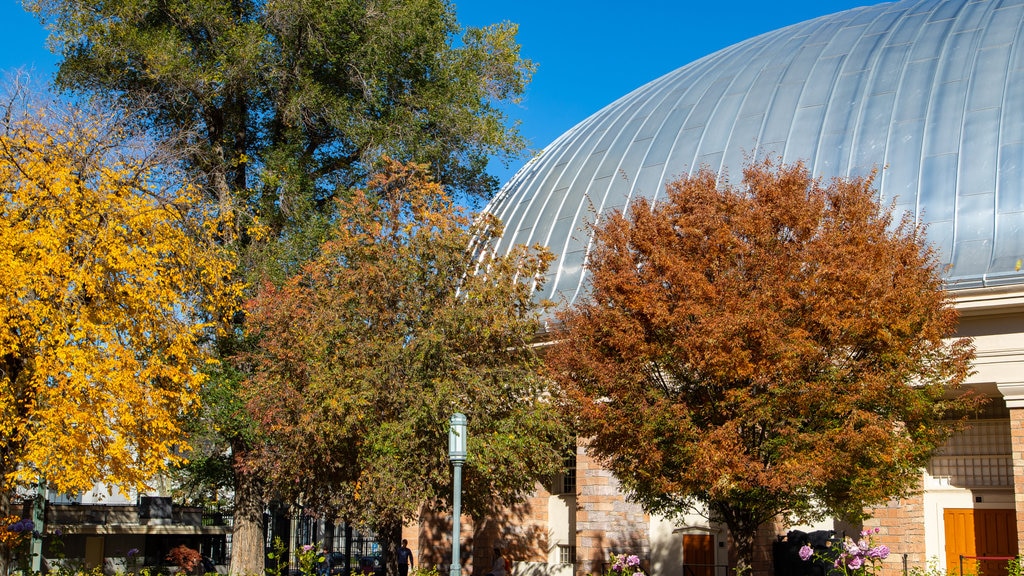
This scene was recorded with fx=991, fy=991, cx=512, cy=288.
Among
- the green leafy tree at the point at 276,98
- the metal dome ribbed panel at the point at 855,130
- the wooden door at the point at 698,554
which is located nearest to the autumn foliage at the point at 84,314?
the green leafy tree at the point at 276,98

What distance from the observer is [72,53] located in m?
25.9

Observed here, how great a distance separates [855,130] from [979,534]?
950cm

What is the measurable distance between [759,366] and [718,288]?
1366mm

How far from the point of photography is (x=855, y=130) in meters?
23.6

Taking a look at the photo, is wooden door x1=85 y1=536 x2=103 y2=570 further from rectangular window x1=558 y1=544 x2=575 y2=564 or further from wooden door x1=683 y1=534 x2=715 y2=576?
wooden door x1=683 y1=534 x2=715 y2=576

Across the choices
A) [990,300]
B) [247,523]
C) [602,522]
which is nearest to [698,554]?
[602,522]

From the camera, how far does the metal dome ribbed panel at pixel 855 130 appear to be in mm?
20891

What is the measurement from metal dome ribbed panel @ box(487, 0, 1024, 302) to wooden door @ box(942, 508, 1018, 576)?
16.9 ft

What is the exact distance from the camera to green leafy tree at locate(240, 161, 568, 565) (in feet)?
54.2

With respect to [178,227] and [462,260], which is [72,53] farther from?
[462,260]

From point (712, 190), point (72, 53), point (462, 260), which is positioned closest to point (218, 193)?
point (72, 53)

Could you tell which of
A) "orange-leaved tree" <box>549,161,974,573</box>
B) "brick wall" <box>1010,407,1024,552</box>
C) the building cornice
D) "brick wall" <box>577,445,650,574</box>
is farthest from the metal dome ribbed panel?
"brick wall" <box>577,445,650,574</box>

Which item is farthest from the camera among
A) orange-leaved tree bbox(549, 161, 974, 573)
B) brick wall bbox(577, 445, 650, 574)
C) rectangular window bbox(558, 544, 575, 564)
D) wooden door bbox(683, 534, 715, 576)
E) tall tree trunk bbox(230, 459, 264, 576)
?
rectangular window bbox(558, 544, 575, 564)

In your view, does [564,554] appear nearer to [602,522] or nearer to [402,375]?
[602,522]
